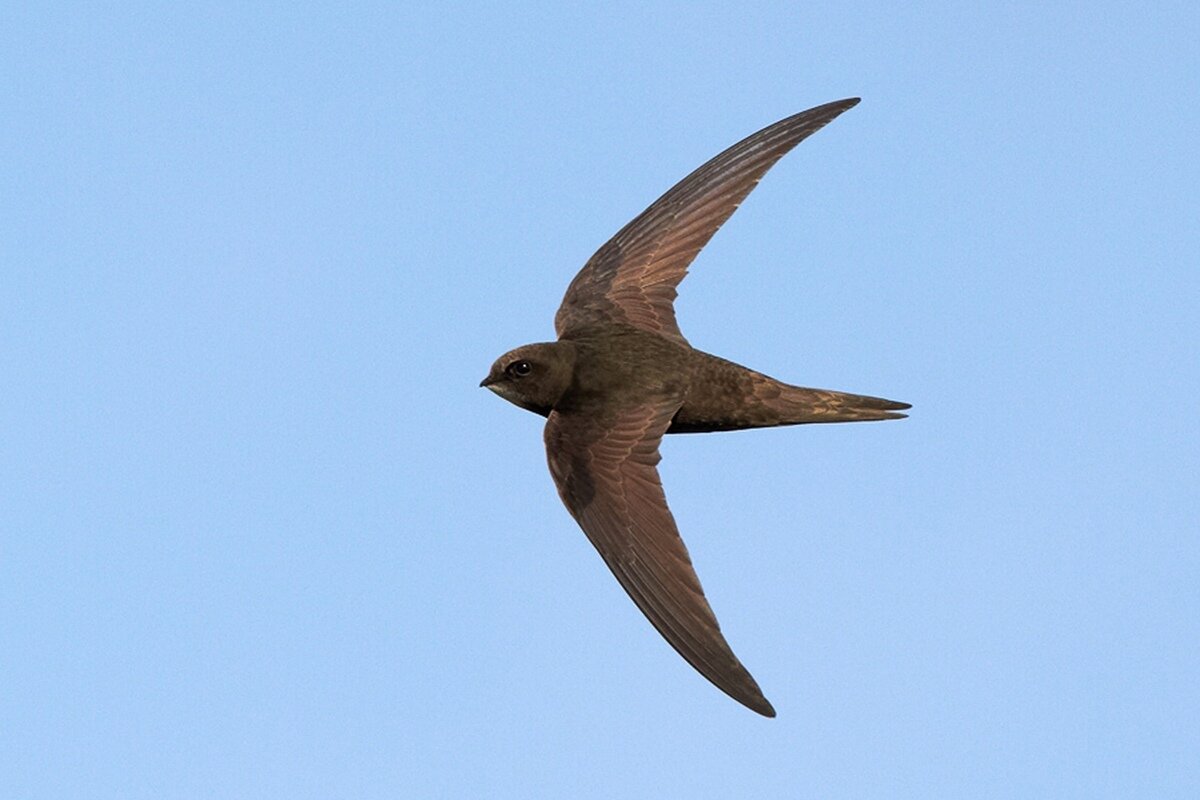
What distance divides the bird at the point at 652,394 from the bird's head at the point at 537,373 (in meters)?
0.01

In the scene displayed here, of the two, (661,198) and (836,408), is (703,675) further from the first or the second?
(661,198)

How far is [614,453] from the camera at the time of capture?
10.8m

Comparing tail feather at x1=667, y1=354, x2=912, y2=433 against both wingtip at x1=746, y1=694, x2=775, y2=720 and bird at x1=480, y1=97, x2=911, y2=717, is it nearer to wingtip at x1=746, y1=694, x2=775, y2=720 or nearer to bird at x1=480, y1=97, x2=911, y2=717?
bird at x1=480, y1=97, x2=911, y2=717

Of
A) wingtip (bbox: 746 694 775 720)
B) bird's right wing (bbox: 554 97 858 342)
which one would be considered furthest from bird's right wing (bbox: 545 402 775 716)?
Answer: bird's right wing (bbox: 554 97 858 342)

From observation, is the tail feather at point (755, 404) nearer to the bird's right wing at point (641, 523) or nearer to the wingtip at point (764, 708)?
the bird's right wing at point (641, 523)

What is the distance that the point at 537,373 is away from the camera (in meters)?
11.3

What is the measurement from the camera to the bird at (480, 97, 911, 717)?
999 centimetres

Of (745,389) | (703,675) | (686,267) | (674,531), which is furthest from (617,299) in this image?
(703,675)

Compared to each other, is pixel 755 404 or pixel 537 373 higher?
pixel 537 373

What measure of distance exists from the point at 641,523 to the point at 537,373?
1.54 m

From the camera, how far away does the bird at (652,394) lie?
9.99m

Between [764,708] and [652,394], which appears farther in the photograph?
[652,394]

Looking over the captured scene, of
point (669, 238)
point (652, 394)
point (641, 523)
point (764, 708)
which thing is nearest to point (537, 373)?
point (652, 394)

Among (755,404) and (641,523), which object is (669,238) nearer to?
(755,404)
